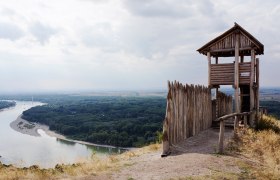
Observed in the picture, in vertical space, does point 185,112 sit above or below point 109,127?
above

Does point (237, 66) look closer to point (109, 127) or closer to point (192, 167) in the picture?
point (192, 167)

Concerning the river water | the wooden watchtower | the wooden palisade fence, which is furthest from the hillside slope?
the river water

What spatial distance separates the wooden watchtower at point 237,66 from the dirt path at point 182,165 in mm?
5857

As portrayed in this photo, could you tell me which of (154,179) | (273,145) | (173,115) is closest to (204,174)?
(154,179)

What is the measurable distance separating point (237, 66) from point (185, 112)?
4979 mm

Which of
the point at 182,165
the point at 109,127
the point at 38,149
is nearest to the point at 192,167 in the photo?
the point at 182,165

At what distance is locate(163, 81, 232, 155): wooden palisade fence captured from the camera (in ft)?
37.1

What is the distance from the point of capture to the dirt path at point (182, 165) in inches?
329

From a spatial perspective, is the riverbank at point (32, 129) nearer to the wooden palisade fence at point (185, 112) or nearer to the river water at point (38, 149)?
the river water at point (38, 149)

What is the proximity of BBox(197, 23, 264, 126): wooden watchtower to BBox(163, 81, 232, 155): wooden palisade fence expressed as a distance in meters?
1.01

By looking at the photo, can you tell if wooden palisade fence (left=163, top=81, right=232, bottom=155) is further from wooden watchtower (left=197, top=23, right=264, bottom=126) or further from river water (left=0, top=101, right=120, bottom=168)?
river water (left=0, top=101, right=120, bottom=168)

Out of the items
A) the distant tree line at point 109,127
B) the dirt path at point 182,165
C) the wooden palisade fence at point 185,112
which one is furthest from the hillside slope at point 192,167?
the distant tree line at point 109,127

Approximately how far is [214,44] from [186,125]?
548cm

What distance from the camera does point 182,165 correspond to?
359 inches
